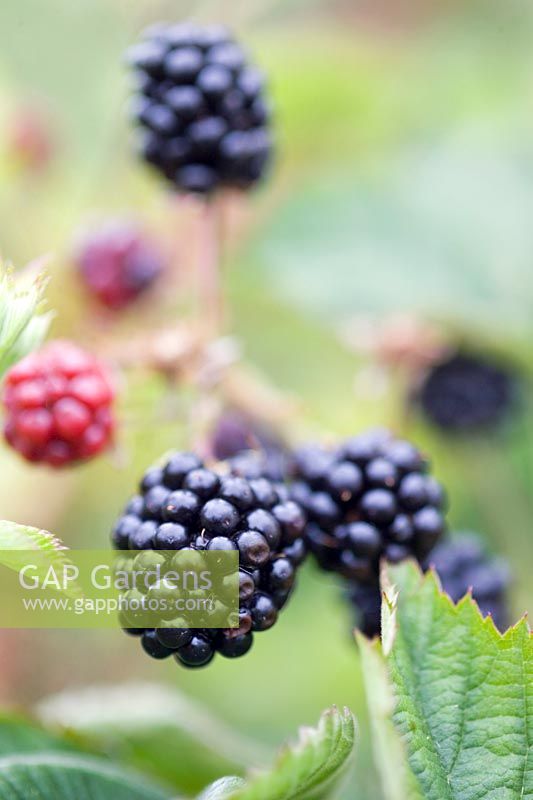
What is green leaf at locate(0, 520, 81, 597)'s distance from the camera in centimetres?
102

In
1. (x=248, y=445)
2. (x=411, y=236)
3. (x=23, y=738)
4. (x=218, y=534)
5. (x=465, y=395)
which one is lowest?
(x=23, y=738)

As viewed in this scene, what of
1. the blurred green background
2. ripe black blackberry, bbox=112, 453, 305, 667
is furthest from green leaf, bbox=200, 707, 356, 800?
the blurred green background

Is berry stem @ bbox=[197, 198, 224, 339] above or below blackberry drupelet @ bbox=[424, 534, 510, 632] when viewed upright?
above

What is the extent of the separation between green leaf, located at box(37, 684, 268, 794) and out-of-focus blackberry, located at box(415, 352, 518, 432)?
3.09ft

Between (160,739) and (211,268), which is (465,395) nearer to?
(211,268)

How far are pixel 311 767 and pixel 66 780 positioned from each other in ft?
1.44

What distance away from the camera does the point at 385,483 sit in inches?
53.6

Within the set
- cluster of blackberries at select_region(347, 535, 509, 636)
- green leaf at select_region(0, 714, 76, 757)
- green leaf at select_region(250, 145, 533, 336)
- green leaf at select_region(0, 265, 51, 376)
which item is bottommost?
green leaf at select_region(0, 714, 76, 757)

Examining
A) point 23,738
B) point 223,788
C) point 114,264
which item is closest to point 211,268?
point 114,264

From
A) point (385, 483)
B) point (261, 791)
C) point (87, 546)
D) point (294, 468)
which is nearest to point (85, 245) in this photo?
point (87, 546)

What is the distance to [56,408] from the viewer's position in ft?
4.61

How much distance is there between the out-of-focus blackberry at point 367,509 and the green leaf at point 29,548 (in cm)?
44

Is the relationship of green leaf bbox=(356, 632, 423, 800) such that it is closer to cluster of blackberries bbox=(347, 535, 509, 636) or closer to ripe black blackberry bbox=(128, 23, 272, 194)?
cluster of blackberries bbox=(347, 535, 509, 636)

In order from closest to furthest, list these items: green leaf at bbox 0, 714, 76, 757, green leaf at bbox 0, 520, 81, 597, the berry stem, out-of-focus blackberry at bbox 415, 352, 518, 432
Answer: green leaf at bbox 0, 520, 81, 597 < green leaf at bbox 0, 714, 76, 757 < the berry stem < out-of-focus blackberry at bbox 415, 352, 518, 432
